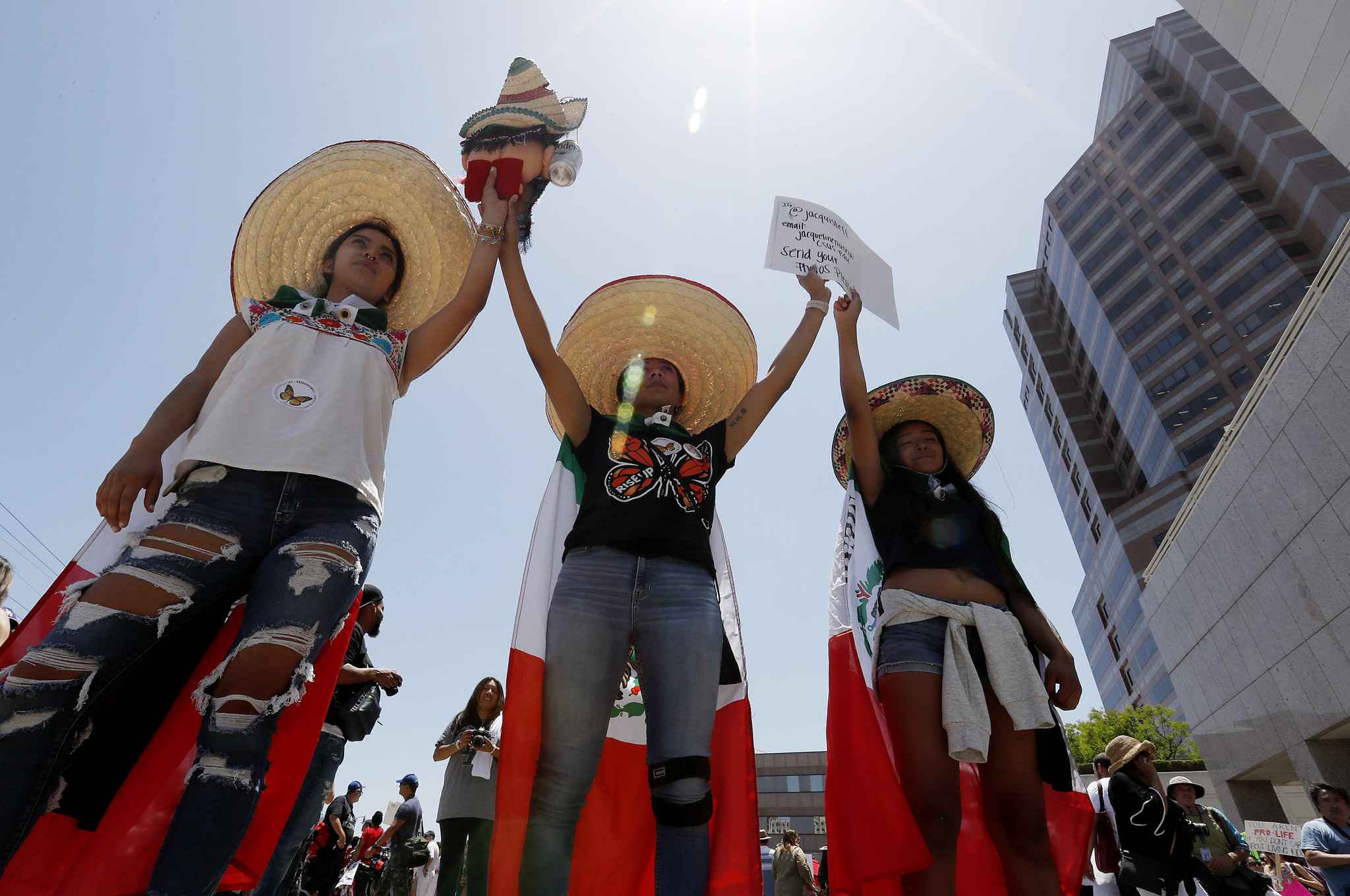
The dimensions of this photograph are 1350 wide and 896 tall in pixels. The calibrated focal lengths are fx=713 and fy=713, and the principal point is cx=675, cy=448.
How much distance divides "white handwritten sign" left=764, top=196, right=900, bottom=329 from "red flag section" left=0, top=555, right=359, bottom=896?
2467 mm

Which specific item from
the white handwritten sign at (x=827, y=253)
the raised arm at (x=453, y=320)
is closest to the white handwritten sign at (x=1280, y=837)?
the white handwritten sign at (x=827, y=253)

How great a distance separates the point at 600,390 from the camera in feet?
11.2

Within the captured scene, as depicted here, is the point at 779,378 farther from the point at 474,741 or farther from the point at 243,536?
the point at 474,741

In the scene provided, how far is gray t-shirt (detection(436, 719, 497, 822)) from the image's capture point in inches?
178

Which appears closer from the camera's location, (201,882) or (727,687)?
(201,882)

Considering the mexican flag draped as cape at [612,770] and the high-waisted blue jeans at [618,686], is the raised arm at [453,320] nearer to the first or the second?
the mexican flag draped as cape at [612,770]

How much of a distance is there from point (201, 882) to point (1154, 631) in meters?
21.2

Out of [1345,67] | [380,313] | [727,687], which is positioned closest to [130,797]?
[380,313]

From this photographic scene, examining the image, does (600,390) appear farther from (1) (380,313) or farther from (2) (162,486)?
(2) (162,486)

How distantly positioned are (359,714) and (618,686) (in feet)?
6.29

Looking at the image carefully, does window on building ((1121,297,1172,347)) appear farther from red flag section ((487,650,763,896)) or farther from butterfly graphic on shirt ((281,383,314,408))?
butterfly graphic on shirt ((281,383,314,408))

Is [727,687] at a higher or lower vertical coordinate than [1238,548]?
lower

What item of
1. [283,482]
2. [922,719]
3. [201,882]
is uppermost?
[283,482]

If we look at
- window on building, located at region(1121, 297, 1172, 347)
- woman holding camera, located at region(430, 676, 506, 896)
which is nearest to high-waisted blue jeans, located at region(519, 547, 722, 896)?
woman holding camera, located at region(430, 676, 506, 896)
